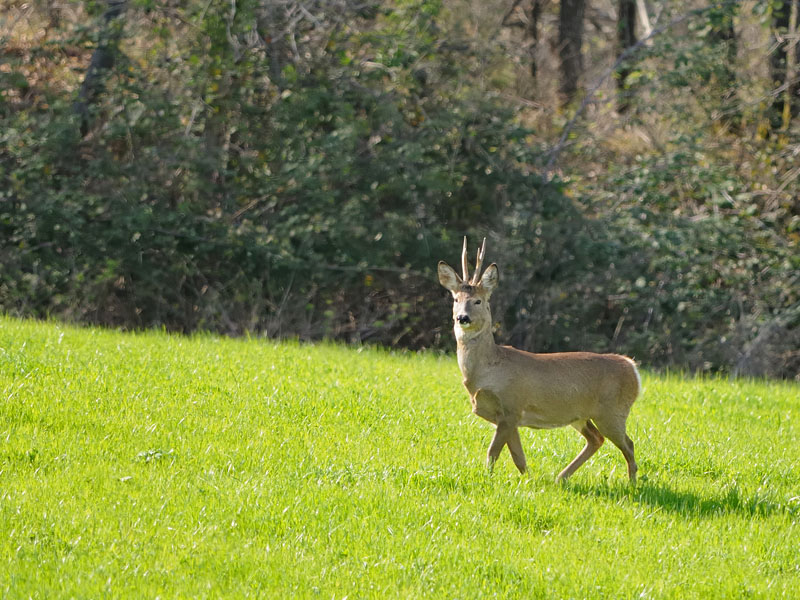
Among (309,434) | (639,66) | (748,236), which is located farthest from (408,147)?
(309,434)

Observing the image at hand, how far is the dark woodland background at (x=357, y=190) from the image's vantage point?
14.7m

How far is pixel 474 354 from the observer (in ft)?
22.1

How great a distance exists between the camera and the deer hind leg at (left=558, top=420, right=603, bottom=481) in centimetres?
699

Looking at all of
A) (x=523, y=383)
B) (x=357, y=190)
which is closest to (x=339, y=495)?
(x=523, y=383)

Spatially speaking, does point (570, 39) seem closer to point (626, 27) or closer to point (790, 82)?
point (626, 27)

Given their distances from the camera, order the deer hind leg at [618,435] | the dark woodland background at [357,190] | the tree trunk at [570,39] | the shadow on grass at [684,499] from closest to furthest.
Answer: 1. the shadow on grass at [684,499]
2. the deer hind leg at [618,435]
3. the dark woodland background at [357,190]
4. the tree trunk at [570,39]

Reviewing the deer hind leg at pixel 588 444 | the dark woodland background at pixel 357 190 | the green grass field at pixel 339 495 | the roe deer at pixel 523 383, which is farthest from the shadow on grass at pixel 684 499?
the dark woodland background at pixel 357 190

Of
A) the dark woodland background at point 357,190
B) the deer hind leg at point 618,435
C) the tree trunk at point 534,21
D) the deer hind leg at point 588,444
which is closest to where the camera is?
the deer hind leg at point 618,435

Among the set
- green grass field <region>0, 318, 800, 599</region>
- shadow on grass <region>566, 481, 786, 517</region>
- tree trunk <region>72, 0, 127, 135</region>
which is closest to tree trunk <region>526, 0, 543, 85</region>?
tree trunk <region>72, 0, 127, 135</region>

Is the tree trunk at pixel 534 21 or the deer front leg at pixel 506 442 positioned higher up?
the tree trunk at pixel 534 21

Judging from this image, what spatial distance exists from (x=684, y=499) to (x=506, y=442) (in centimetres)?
117

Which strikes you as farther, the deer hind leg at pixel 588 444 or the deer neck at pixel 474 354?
the deer hind leg at pixel 588 444

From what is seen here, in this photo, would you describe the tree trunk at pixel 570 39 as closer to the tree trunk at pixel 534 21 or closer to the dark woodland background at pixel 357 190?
the tree trunk at pixel 534 21

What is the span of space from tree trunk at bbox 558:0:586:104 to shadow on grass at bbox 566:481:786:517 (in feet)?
50.2
